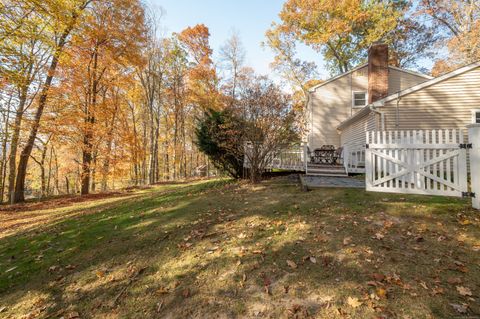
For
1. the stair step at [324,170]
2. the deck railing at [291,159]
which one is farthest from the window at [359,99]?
the stair step at [324,170]

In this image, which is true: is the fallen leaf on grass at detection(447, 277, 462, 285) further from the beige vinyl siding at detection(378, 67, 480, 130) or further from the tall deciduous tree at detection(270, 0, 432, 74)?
the tall deciduous tree at detection(270, 0, 432, 74)

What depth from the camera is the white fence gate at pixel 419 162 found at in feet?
14.6

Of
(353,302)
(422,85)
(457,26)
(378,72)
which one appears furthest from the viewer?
(457,26)

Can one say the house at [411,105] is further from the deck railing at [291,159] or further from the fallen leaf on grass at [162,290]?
the fallen leaf on grass at [162,290]

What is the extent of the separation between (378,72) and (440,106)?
173 inches

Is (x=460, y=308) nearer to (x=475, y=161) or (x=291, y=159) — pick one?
(x=475, y=161)

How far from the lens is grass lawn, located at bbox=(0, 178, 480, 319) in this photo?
7.62 feet

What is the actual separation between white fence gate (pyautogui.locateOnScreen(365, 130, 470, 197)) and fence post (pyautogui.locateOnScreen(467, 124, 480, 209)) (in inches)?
8.0

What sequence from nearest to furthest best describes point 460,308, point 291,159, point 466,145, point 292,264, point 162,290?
point 460,308 → point 162,290 → point 292,264 → point 466,145 → point 291,159

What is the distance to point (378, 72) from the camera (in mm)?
13125

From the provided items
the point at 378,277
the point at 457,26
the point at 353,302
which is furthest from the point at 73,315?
the point at 457,26

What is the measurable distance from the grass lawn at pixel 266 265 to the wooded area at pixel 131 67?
4556 millimetres

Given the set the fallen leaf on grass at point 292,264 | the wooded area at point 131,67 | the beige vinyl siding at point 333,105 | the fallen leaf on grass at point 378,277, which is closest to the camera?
A: the fallen leaf on grass at point 378,277

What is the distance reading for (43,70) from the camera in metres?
11.9
